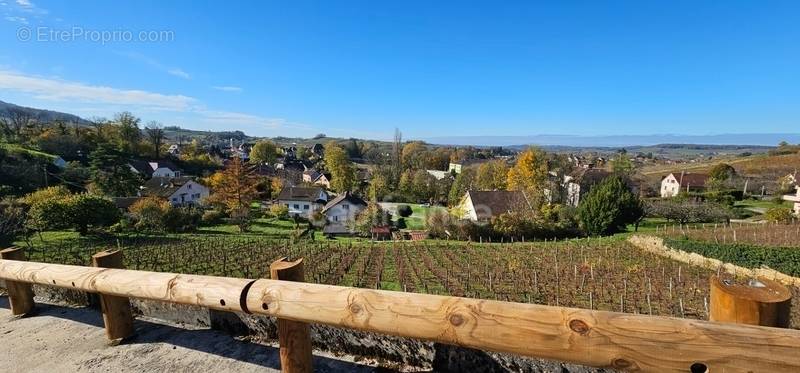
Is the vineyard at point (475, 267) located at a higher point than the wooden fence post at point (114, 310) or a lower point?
lower

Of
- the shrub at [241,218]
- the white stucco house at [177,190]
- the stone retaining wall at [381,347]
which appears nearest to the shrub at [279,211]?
the shrub at [241,218]

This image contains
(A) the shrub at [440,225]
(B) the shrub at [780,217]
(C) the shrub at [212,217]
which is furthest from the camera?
(C) the shrub at [212,217]

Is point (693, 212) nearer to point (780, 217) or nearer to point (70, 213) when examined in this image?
point (780, 217)

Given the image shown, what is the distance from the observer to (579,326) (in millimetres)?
1360

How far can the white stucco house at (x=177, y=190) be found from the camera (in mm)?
37781

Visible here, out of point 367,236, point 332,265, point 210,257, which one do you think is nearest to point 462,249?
point 332,265

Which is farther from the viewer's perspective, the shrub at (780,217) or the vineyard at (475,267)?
the shrub at (780,217)

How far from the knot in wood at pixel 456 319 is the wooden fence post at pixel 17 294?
3.85 metres

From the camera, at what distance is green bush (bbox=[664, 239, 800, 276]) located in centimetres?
1423

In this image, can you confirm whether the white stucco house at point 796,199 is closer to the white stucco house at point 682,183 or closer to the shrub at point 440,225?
the white stucco house at point 682,183

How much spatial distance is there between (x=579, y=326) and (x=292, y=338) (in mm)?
1374

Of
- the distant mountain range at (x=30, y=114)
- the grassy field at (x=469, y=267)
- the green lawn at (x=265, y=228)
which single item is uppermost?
the distant mountain range at (x=30, y=114)

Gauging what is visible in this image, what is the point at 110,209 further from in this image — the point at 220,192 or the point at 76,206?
the point at 220,192

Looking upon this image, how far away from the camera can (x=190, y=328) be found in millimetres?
2855
